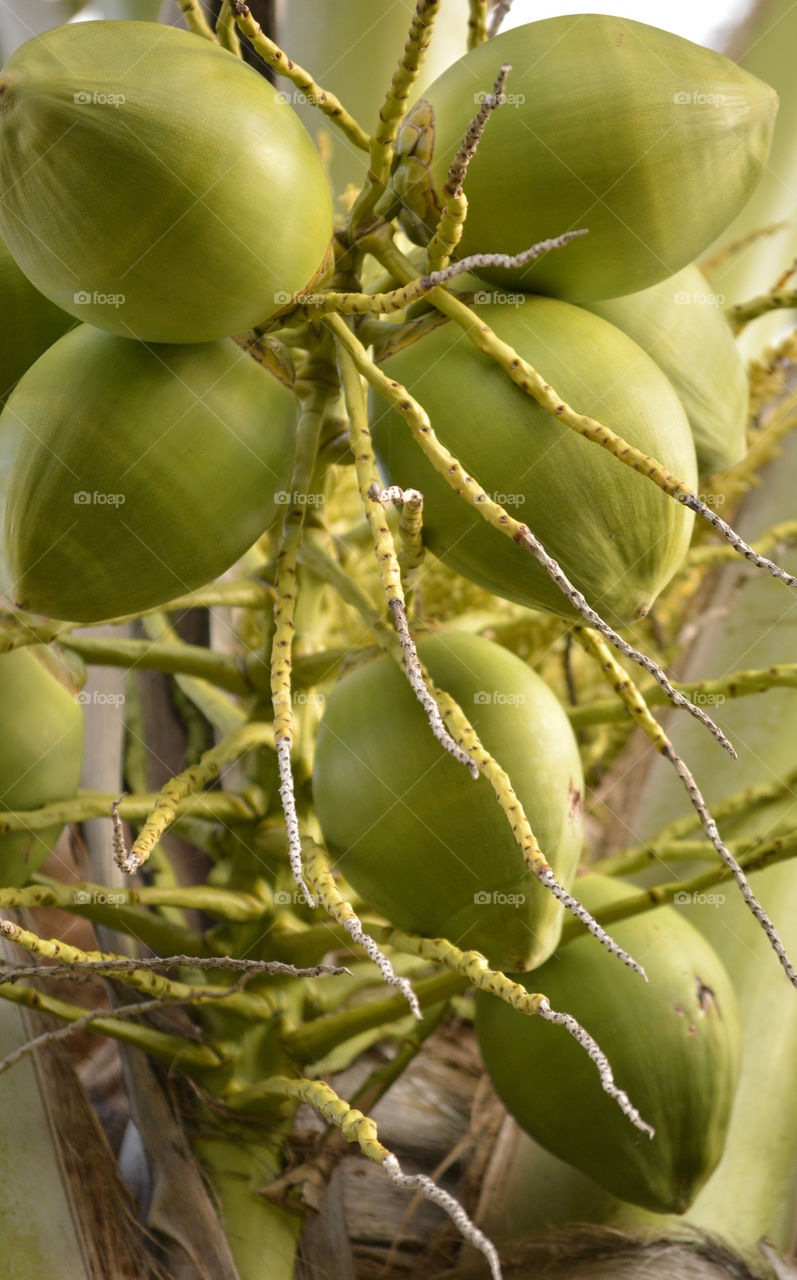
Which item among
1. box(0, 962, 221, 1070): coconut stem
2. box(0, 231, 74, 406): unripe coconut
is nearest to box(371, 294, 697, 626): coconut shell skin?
box(0, 231, 74, 406): unripe coconut

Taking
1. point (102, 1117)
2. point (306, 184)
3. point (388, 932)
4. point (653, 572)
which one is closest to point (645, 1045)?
point (388, 932)

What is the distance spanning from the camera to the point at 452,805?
26.0 inches

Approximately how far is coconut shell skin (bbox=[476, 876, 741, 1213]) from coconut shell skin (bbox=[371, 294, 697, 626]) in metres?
0.30

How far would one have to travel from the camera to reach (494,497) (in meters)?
0.60

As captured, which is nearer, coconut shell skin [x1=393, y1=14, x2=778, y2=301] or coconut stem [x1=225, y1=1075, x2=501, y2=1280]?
coconut stem [x1=225, y1=1075, x2=501, y2=1280]

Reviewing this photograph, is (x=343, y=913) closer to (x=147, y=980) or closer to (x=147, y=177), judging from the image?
(x=147, y=980)

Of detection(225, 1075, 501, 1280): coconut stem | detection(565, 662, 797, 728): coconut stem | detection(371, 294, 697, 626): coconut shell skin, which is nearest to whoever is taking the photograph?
detection(225, 1075, 501, 1280): coconut stem

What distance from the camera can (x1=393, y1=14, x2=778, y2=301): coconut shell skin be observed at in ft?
1.96

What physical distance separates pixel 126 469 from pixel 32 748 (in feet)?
0.79

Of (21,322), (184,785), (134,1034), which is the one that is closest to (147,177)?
(21,322)

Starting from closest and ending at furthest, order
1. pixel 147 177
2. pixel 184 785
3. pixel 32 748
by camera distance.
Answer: pixel 147 177 → pixel 184 785 → pixel 32 748

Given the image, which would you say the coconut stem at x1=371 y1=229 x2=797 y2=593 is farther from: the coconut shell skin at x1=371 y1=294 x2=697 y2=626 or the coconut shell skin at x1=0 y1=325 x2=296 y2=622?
the coconut shell skin at x1=0 y1=325 x2=296 y2=622

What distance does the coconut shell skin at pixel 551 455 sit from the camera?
1.95 feet

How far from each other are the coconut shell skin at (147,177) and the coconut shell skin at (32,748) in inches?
11.2
